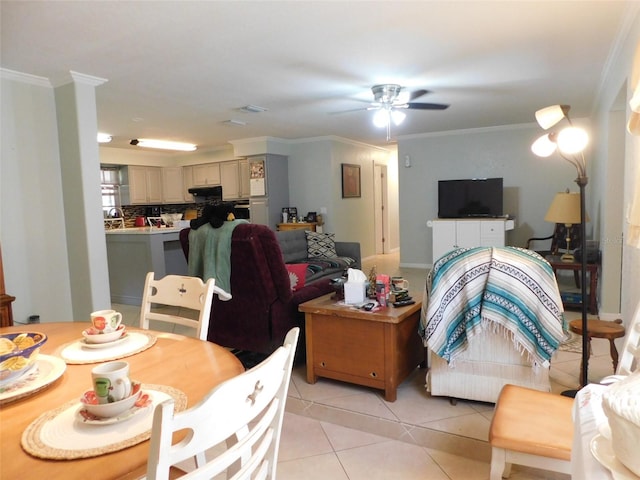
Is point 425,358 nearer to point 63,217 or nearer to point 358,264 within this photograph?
point 358,264

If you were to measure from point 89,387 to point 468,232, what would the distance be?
18.9ft

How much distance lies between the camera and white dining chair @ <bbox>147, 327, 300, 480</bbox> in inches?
25.9

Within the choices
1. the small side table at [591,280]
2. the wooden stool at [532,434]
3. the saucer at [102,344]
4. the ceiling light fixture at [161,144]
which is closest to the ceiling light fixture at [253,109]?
the ceiling light fixture at [161,144]

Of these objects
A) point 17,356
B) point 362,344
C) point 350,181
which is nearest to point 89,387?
point 17,356

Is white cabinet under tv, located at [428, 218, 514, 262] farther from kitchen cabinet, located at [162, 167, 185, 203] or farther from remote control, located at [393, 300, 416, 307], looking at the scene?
kitchen cabinet, located at [162, 167, 185, 203]

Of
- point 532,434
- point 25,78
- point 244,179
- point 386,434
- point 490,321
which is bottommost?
point 386,434

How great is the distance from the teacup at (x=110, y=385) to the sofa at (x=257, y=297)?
6.12 ft

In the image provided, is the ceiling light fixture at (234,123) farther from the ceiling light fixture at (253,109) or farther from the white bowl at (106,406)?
the white bowl at (106,406)

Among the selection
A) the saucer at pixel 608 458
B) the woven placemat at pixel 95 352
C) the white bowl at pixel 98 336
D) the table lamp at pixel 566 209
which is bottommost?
the saucer at pixel 608 458

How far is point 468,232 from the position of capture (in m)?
6.15

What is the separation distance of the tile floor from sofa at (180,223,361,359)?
0.39m

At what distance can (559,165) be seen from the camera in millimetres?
6113

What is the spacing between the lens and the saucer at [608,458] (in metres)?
0.83

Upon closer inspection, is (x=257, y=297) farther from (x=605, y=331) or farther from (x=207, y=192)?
(x=207, y=192)
